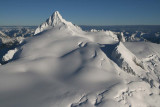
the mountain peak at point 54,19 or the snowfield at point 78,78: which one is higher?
the mountain peak at point 54,19

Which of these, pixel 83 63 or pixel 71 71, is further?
pixel 83 63

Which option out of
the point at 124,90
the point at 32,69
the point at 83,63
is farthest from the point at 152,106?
the point at 32,69

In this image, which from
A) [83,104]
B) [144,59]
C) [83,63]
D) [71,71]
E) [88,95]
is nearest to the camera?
[83,104]

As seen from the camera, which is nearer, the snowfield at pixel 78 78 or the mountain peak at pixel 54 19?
the snowfield at pixel 78 78

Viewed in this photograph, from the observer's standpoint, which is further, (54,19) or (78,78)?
(54,19)

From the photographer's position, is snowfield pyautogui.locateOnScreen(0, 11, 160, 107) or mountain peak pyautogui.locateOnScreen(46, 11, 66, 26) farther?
mountain peak pyautogui.locateOnScreen(46, 11, 66, 26)

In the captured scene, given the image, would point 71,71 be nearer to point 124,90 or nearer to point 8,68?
point 124,90

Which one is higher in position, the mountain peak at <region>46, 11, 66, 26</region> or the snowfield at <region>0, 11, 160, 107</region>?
the mountain peak at <region>46, 11, 66, 26</region>

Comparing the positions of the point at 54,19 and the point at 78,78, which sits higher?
the point at 54,19
